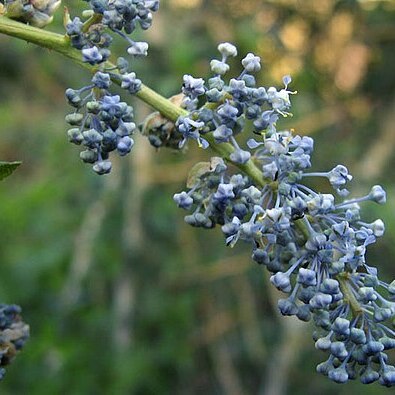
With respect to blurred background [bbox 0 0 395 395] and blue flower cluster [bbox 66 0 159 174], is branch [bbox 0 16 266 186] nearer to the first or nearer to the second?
blue flower cluster [bbox 66 0 159 174]

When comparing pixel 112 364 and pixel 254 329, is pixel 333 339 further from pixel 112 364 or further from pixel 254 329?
pixel 254 329

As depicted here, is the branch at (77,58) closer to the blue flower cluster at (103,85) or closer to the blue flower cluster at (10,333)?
the blue flower cluster at (103,85)

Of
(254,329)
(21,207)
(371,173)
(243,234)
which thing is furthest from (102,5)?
(254,329)

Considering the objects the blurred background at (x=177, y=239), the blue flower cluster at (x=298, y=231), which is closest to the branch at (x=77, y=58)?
the blue flower cluster at (x=298, y=231)

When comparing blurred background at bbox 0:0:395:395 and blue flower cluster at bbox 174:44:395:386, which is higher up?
blue flower cluster at bbox 174:44:395:386

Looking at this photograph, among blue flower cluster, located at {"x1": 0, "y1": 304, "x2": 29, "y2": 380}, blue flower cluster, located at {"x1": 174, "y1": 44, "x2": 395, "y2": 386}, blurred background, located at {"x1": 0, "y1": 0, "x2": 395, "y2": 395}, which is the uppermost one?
blue flower cluster, located at {"x1": 174, "y1": 44, "x2": 395, "y2": 386}

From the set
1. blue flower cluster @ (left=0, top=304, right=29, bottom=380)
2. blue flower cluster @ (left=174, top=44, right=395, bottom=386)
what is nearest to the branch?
blue flower cluster @ (left=174, top=44, right=395, bottom=386)

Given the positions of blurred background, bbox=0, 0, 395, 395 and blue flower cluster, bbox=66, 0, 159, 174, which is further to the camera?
blurred background, bbox=0, 0, 395, 395
